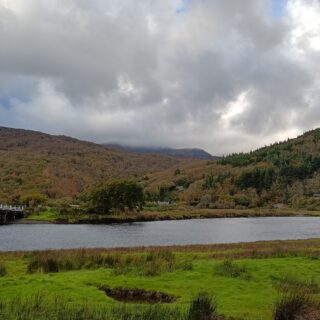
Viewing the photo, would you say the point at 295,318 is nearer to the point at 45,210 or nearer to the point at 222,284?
the point at 222,284

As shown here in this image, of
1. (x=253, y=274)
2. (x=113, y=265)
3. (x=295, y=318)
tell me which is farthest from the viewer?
(x=113, y=265)

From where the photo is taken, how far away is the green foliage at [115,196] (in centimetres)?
14012

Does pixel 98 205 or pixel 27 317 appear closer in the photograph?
pixel 27 317

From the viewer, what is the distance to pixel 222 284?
24.5m

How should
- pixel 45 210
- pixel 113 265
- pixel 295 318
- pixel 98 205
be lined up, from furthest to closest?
pixel 45 210 < pixel 98 205 < pixel 113 265 < pixel 295 318

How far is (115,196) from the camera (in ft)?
462

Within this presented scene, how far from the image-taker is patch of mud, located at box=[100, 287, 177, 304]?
852 inches

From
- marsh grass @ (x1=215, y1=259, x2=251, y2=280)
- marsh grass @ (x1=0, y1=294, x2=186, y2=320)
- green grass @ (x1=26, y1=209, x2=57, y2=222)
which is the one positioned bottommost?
marsh grass @ (x1=0, y1=294, x2=186, y2=320)

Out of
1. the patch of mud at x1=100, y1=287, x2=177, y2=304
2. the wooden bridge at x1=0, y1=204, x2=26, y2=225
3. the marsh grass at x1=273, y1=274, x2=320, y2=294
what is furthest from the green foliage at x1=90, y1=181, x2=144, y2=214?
the patch of mud at x1=100, y1=287, x2=177, y2=304

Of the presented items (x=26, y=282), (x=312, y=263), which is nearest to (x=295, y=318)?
(x=26, y=282)

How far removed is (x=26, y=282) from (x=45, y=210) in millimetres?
131597

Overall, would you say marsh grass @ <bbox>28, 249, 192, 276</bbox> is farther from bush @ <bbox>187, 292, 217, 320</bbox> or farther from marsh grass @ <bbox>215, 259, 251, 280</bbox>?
bush @ <bbox>187, 292, 217, 320</bbox>

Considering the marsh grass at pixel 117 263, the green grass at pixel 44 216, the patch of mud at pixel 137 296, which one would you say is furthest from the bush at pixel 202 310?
the green grass at pixel 44 216

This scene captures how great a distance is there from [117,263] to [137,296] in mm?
9067
